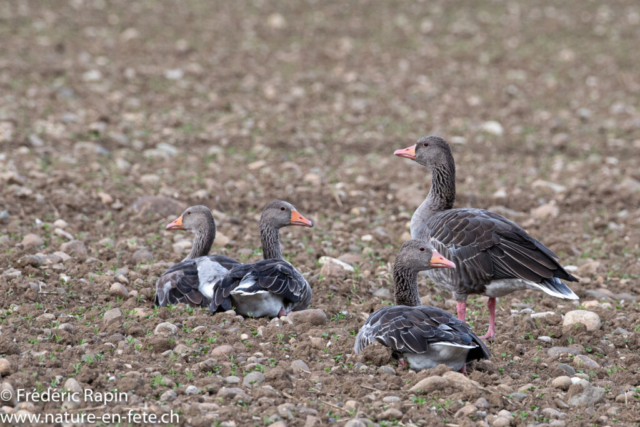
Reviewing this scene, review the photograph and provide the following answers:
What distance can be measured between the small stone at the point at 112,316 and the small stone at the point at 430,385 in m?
2.67

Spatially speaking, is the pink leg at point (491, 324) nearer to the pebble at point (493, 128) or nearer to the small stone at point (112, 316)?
the small stone at point (112, 316)

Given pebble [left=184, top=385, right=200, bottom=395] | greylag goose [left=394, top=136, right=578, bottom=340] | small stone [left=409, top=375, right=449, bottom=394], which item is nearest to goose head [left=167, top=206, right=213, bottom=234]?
greylag goose [left=394, top=136, right=578, bottom=340]

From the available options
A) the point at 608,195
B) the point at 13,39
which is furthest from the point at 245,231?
the point at 13,39

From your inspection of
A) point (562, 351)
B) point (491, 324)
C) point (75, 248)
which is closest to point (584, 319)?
point (562, 351)

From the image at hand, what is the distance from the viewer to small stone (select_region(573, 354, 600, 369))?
6.45m

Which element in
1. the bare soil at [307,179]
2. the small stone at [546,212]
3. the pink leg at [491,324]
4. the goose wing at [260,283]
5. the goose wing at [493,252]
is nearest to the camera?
the bare soil at [307,179]

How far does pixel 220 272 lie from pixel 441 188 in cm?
272

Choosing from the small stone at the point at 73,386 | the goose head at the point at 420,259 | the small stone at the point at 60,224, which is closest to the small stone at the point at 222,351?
the small stone at the point at 73,386

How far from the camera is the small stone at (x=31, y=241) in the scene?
27.7 ft

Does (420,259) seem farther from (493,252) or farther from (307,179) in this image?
(307,179)

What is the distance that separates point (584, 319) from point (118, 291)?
4593 millimetres

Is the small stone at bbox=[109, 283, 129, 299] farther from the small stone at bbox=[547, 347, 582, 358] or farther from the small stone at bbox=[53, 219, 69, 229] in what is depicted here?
the small stone at bbox=[547, 347, 582, 358]

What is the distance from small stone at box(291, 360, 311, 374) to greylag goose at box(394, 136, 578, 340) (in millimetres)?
2044

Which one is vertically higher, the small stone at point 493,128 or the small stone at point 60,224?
the small stone at point 493,128
